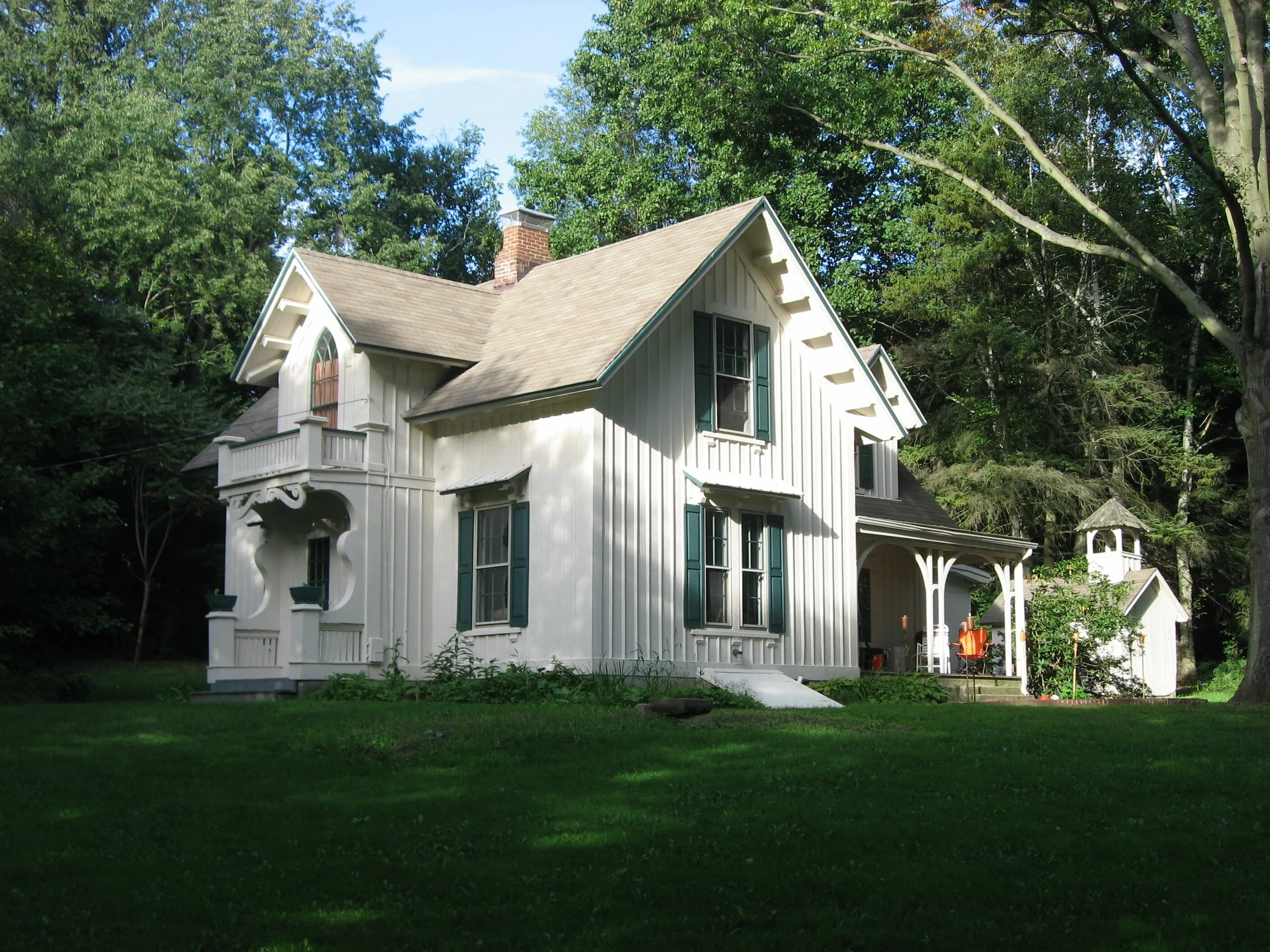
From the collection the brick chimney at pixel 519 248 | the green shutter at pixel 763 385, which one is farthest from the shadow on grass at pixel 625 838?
the brick chimney at pixel 519 248

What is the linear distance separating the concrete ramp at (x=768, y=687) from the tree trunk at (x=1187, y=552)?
59.2ft

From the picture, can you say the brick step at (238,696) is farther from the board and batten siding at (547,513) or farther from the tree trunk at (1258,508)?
the tree trunk at (1258,508)

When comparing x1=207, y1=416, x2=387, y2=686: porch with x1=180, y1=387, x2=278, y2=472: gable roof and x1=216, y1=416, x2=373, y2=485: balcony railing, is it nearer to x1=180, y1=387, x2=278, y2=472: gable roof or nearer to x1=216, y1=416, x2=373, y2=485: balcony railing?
x1=216, y1=416, x2=373, y2=485: balcony railing

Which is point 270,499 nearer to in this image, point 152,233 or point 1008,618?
point 1008,618

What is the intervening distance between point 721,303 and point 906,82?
735 cm

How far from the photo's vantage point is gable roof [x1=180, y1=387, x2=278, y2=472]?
25.2 meters

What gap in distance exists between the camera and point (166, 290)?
3969cm

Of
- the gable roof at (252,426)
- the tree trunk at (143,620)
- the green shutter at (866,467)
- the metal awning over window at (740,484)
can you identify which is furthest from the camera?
the tree trunk at (143,620)

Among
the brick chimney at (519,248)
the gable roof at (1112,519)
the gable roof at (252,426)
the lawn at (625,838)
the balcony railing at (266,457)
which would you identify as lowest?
the lawn at (625,838)

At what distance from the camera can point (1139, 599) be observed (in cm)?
2881

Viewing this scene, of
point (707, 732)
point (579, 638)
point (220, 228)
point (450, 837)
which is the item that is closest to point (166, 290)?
point (220, 228)

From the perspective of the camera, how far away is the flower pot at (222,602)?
21.0 m

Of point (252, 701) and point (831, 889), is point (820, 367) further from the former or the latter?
point (831, 889)

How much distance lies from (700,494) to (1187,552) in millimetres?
19329
